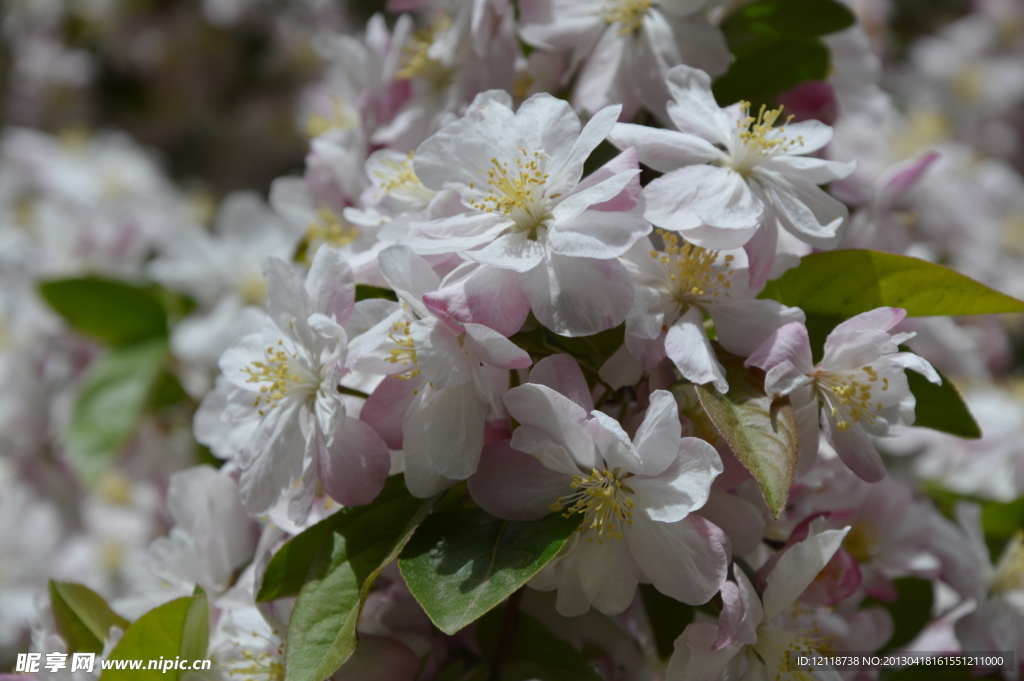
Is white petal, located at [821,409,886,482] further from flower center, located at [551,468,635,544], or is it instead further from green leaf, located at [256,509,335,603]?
green leaf, located at [256,509,335,603]

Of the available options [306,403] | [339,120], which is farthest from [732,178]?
[339,120]

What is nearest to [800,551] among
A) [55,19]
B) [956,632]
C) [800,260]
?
[800,260]

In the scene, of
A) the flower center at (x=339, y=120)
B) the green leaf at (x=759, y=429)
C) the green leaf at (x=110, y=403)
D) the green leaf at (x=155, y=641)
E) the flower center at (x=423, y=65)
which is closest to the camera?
the green leaf at (x=759, y=429)

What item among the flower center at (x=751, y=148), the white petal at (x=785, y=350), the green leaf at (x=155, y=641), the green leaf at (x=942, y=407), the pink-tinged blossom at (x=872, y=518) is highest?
the flower center at (x=751, y=148)

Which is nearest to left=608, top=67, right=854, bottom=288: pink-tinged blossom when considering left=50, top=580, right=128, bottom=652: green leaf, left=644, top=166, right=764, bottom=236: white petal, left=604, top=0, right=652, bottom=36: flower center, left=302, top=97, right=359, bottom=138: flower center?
left=644, top=166, right=764, bottom=236: white petal

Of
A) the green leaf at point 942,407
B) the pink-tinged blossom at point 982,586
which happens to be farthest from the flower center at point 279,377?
the pink-tinged blossom at point 982,586

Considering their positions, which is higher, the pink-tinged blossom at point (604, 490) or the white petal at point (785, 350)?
the white petal at point (785, 350)

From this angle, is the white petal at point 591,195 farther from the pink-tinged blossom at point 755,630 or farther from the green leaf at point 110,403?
the green leaf at point 110,403
